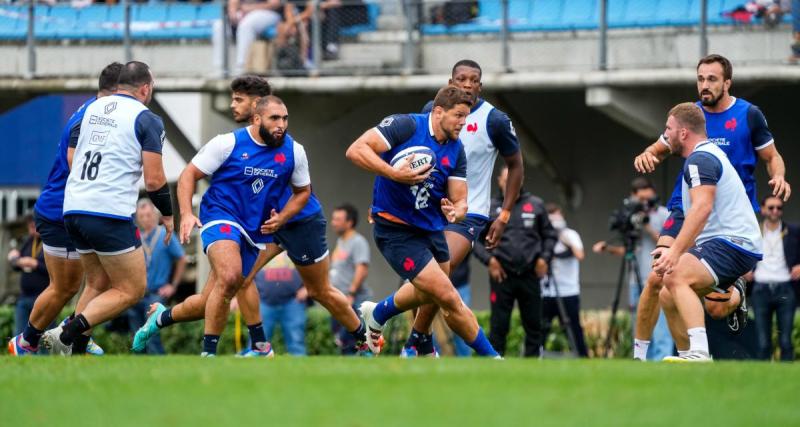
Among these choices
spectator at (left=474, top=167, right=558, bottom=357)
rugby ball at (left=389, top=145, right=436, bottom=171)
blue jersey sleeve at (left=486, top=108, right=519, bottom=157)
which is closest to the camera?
rugby ball at (left=389, top=145, right=436, bottom=171)

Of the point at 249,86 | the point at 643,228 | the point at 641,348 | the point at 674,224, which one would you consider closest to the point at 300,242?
the point at 249,86

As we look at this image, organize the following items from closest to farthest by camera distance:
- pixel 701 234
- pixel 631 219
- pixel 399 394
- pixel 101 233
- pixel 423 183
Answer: pixel 399 394, pixel 701 234, pixel 101 233, pixel 423 183, pixel 631 219

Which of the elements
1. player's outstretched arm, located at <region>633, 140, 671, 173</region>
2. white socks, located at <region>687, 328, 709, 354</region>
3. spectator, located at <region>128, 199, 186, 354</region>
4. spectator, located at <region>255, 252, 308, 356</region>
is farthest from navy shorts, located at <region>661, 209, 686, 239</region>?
spectator, located at <region>128, 199, 186, 354</region>

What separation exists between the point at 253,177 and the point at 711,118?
142 inches

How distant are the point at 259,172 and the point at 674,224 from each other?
3.21 m

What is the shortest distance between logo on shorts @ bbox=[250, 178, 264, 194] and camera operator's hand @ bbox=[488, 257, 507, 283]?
4.49 metres

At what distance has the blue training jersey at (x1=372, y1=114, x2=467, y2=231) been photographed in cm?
1062

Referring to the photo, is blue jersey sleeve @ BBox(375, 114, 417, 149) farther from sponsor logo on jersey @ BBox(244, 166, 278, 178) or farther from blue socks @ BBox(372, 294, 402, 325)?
blue socks @ BBox(372, 294, 402, 325)

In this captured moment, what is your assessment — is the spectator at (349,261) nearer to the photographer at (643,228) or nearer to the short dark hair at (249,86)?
the photographer at (643,228)

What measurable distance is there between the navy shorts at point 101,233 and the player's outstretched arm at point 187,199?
404 millimetres

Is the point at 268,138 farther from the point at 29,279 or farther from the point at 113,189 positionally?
the point at 29,279

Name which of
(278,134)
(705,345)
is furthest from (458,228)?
(705,345)

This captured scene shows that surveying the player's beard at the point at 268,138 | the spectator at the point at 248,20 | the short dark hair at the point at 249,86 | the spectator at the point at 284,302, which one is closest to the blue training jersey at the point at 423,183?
the player's beard at the point at 268,138

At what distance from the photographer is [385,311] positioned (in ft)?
36.9
